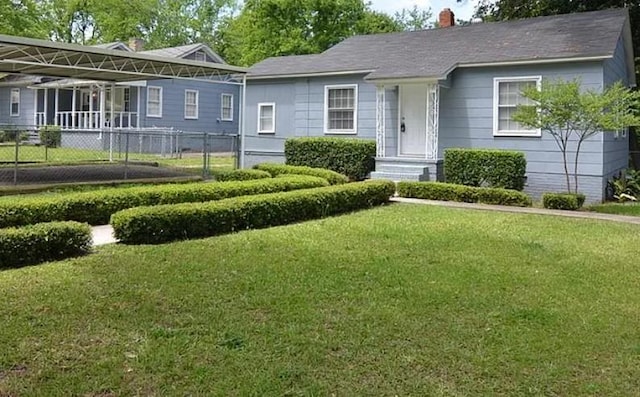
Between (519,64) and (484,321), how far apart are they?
35.9ft

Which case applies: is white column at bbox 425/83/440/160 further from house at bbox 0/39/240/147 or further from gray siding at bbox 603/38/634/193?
house at bbox 0/39/240/147

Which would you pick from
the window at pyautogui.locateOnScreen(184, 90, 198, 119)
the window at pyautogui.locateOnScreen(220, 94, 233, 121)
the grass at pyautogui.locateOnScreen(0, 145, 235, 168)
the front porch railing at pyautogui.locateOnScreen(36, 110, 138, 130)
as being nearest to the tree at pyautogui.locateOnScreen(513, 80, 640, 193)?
the grass at pyautogui.locateOnScreen(0, 145, 235, 168)

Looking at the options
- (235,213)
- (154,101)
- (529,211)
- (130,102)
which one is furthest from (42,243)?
(154,101)

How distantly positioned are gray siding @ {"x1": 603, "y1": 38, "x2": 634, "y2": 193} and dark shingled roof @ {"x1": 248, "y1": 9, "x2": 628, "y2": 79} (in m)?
0.72

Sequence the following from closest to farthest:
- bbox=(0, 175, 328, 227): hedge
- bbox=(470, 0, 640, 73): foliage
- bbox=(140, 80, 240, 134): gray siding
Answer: bbox=(0, 175, 328, 227): hedge
bbox=(470, 0, 640, 73): foliage
bbox=(140, 80, 240, 134): gray siding

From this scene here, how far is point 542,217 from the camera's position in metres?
10.8

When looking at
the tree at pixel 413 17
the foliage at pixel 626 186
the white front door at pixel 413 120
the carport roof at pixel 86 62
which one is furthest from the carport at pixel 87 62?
the tree at pixel 413 17

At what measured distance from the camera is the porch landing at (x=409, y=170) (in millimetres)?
15203

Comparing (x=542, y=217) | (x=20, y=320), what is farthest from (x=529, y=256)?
(x=20, y=320)

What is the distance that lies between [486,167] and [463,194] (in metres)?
1.44

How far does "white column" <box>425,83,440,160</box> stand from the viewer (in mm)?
15461

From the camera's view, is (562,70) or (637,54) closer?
(562,70)

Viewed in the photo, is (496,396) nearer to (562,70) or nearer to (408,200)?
(408,200)

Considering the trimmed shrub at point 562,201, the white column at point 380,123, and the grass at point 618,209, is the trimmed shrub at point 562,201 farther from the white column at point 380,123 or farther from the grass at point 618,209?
the white column at point 380,123
